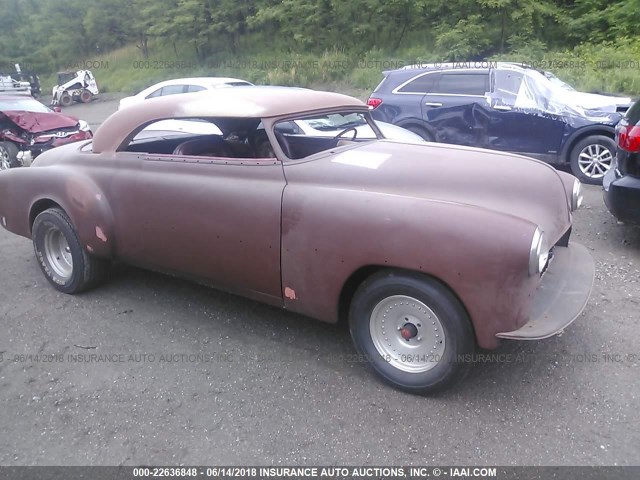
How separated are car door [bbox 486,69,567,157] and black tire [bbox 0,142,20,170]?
369 inches

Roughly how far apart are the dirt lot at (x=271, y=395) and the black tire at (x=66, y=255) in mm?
Answer: 229

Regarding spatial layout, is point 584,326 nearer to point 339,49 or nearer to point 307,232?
point 307,232

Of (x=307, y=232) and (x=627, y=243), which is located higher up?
(x=307, y=232)

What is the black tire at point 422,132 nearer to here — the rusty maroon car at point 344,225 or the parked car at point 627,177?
the parked car at point 627,177

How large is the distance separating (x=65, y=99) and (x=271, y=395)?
28.9 metres

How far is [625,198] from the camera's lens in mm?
4680

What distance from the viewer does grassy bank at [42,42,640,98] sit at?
14615 mm

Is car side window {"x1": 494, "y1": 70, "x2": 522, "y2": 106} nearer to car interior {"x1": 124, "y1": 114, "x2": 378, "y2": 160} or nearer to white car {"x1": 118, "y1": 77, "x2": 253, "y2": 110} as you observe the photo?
car interior {"x1": 124, "y1": 114, "x2": 378, "y2": 160}

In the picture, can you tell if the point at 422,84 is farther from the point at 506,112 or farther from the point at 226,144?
the point at 226,144

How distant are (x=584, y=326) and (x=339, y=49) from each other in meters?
23.9

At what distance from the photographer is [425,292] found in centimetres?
289

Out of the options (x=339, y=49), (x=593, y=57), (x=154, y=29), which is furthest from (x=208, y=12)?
(x=593, y=57)

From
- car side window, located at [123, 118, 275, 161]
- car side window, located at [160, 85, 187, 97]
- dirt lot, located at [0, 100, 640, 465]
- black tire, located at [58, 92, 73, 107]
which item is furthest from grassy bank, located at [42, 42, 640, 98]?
dirt lot, located at [0, 100, 640, 465]

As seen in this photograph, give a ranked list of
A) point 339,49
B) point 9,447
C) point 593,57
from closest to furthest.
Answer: point 9,447 < point 593,57 < point 339,49
